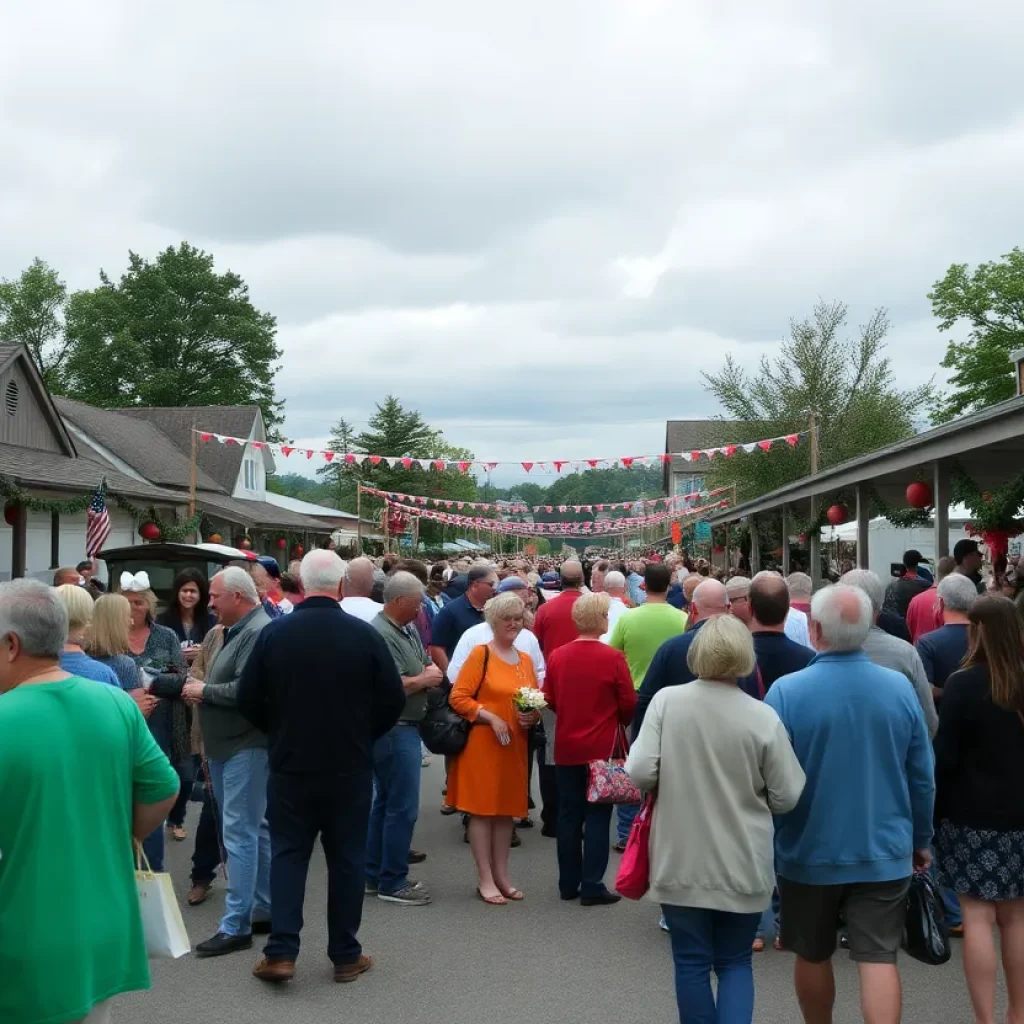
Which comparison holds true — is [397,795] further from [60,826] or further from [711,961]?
[60,826]

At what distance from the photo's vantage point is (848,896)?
4684 mm

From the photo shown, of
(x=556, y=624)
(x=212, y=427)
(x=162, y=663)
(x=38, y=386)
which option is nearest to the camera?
(x=162, y=663)

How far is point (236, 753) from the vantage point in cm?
676

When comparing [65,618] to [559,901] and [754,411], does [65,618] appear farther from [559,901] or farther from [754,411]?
[754,411]

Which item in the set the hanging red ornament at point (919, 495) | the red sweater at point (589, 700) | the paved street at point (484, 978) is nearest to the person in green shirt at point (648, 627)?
the red sweater at point (589, 700)

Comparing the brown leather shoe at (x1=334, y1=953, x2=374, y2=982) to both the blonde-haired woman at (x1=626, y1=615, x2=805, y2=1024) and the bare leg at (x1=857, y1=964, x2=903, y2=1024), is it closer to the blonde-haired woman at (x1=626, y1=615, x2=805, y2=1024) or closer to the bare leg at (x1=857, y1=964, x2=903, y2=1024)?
the blonde-haired woman at (x1=626, y1=615, x2=805, y2=1024)

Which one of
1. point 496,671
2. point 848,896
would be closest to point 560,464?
point 496,671

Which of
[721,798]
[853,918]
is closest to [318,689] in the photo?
[721,798]

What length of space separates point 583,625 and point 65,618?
4.26 m

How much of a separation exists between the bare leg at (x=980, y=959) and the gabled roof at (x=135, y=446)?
127 feet

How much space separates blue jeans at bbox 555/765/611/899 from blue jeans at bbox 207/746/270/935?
183 centimetres

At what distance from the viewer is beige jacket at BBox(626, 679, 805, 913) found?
458 centimetres

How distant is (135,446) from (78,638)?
129 feet

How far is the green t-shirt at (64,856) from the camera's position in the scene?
3363mm
